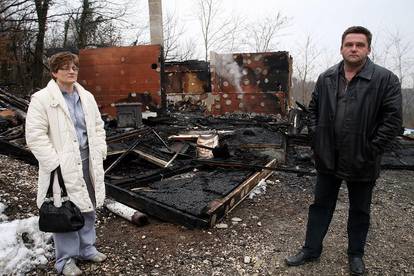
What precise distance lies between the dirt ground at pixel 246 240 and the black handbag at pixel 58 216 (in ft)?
1.89

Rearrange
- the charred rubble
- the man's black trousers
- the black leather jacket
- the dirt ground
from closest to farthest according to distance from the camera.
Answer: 1. the black leather jacket
2. the man's black trousers
3. the dirt ground
4. the charred rubble

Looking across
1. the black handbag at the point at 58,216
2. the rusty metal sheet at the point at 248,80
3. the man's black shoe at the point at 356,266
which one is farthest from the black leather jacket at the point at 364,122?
the rusty metal sheet at the point at 248,80

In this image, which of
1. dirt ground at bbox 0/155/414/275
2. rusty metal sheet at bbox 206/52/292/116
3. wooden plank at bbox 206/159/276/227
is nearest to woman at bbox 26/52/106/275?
dirt ground at bbox 0/155/414/275

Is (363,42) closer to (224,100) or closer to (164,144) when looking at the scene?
(164,144)

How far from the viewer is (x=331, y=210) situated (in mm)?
3277

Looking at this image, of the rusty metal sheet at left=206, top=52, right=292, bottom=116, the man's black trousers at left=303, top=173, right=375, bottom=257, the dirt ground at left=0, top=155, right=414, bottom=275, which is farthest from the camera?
the rusty metal sheet at left=206, top=52, right=292, bottom=116

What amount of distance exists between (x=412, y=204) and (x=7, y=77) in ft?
54.4

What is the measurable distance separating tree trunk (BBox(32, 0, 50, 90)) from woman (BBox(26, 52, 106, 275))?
46.8ft

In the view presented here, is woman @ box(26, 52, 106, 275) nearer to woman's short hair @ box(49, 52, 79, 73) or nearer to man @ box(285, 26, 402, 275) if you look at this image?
woman's short hair @ box(49, 52, 79, 73)

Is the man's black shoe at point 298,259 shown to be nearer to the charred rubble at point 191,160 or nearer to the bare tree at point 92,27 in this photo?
the charred rubble at point 191,160

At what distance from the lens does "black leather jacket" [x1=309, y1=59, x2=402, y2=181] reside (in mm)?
2783

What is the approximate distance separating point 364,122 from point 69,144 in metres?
2.31

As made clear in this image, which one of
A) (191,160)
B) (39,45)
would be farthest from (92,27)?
(191,160)

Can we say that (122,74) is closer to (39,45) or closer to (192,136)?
(192,136)
